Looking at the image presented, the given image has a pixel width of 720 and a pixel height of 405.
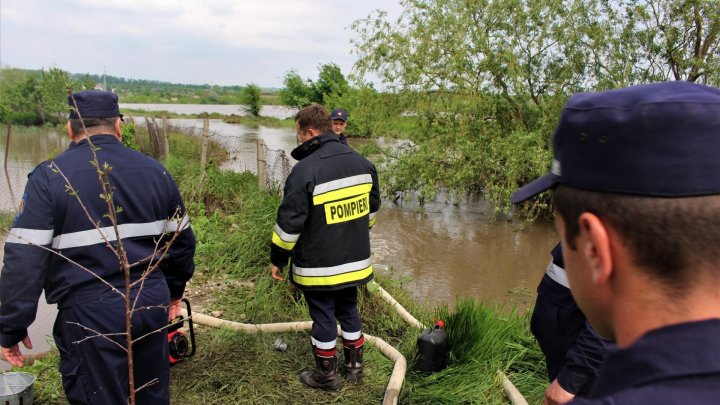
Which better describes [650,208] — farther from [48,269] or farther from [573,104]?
[48,269]

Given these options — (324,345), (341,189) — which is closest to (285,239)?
(341,189)

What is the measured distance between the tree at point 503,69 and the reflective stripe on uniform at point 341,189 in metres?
6.42

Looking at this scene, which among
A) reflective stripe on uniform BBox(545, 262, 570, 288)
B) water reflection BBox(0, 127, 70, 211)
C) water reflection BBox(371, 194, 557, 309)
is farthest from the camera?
water reflection BBox(0, 127, 70, 211)

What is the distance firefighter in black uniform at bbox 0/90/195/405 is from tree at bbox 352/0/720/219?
25.8 ft

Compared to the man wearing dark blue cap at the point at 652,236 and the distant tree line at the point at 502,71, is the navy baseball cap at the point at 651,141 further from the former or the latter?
the distant tree line at the point at 502,71

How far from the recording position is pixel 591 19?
9.80m

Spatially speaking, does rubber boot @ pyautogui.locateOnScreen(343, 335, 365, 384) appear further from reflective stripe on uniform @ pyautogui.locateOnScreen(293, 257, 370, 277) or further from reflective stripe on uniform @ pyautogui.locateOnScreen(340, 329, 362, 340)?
reflective stripe on uniform @ pyautogui.locateOnScreen(293, 257, 370, 277)

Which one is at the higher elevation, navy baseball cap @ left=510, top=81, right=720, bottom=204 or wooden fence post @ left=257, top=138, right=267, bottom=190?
navy baseball cap @ left=510, top=81, right=720, bottom=204

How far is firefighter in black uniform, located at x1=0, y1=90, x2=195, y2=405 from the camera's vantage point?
7.42ft

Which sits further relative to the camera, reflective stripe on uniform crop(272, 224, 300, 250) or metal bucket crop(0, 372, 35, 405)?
reflective stripe on uniform crop(272, 224, 300, 250)

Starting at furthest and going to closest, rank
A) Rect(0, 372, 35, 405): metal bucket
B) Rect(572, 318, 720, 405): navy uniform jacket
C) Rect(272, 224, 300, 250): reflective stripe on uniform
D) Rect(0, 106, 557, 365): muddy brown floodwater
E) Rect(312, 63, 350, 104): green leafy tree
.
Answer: Rect(312, 63, 350, 104): green leafy tree, Rect(0, 106, 557, 365): muddy brown floodwater, Rect(272, 224, 300, 250): reflective stripe on uniform, Rect(0, 372, 35, 405): metal bucket, Rect(572, 318, 720, 405): navy uniform jacket

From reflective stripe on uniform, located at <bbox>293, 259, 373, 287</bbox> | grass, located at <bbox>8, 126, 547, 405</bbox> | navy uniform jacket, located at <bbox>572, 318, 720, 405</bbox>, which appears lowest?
grass, located at <bbox>8, 126, 547, 405</bbox>

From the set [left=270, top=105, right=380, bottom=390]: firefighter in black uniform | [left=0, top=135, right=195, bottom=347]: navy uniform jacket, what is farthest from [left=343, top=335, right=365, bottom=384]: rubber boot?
[left=0, top=135, right=195, bottom=347]: navy uniform jacket

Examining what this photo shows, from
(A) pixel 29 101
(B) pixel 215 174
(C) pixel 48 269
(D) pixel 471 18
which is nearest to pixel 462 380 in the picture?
(C) pixel 48 269
